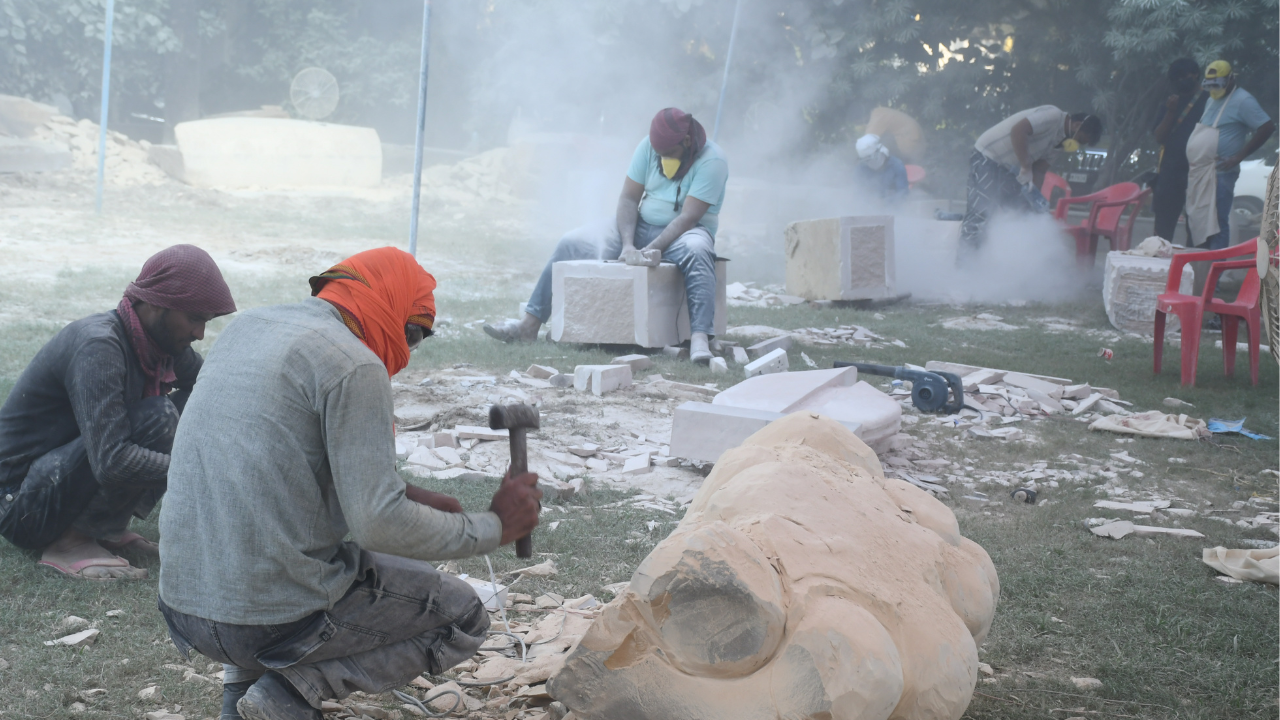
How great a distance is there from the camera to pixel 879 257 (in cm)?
930

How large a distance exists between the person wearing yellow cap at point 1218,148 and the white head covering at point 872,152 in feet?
11.3

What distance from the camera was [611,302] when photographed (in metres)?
6.30

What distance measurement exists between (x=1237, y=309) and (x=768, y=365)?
2.99 metres

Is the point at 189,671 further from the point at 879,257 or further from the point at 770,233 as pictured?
the point at 770,233

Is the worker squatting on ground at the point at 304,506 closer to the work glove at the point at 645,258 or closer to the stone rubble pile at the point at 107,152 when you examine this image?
the work glove at the point at 645,258

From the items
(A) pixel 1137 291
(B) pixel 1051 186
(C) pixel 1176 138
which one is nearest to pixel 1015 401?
(A) pixel 1137 291

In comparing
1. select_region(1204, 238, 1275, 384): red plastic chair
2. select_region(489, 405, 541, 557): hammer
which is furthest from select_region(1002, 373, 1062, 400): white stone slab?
select_region(489, 405, 541, 557): hammer

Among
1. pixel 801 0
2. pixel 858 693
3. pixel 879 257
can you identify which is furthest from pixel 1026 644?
pixel 801 0

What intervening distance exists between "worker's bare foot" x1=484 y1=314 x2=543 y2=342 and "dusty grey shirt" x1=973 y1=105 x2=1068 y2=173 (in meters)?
5.78

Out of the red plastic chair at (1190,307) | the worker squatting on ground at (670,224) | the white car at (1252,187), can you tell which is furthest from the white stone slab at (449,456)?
the white car at (1252,187)

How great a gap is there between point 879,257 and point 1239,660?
22.8ft

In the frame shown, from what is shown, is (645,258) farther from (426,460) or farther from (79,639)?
(79,639)

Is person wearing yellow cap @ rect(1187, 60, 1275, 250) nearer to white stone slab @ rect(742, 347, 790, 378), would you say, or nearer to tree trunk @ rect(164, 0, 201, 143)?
white stone slab @ rect(742, 347, 790, 378)

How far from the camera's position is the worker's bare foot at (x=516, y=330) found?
21.5 feet
